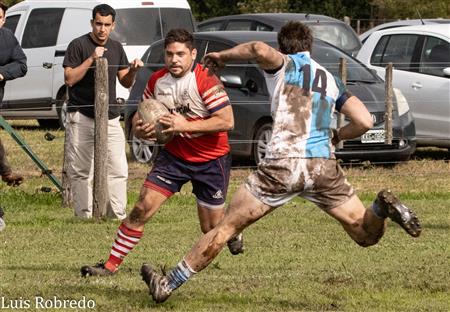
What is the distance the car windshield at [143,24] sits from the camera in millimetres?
23922

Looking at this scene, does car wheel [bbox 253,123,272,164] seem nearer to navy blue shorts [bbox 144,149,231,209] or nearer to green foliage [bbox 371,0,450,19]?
navy blue shorts [bbox 144,149,231,209]

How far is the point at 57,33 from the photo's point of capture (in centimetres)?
2392

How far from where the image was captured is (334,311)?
887cm

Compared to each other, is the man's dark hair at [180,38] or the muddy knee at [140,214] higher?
the man's dark hair at [180,38]

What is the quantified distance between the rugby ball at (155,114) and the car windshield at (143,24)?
14.5m

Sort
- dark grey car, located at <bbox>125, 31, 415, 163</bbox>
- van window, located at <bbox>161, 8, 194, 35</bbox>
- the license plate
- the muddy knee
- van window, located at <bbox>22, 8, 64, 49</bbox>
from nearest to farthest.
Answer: the muddy knee < dark grey car, located at <bbox>125, 31, 415, 163</bbox> < the license plate < van window, located at <bbox>22, 8, 64, 49</bbox> < van window, located at <bbox>161, 8, 194, 35</bbox>

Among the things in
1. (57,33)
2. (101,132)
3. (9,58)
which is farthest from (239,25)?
(9,58)

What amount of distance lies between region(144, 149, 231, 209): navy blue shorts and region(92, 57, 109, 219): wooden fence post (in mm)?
3661

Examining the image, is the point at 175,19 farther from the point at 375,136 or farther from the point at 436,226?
the point at 436,226

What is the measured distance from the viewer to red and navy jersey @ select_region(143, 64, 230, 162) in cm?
967

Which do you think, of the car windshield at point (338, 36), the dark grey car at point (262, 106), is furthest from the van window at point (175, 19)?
the dark grey car at point (262, 106)

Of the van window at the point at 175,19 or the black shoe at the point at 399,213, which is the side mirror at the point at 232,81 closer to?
the van window at the point at 175,19

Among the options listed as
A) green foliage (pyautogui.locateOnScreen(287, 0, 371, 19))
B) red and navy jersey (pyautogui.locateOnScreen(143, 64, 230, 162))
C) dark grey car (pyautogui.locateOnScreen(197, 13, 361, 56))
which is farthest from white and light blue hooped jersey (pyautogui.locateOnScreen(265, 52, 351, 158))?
green foliage (pyautogui.locateOnScreen(287, 0, 371, 19))

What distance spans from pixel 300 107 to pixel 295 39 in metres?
0.44
